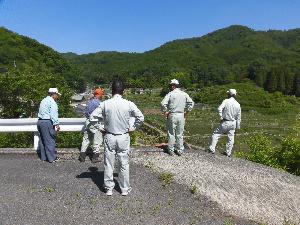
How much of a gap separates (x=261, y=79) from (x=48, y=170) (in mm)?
176630

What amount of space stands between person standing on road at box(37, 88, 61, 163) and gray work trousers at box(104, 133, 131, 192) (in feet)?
8.22

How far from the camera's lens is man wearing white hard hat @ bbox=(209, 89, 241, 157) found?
1120cm

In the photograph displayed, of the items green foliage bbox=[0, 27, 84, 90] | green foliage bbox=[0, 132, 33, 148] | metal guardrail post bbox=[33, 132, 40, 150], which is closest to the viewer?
metal guardrail post bbox=[33, 132, 40, 150]

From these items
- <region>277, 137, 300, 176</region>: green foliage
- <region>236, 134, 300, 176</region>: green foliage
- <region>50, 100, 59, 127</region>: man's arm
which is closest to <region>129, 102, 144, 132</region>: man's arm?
<region>50, 100, 59, 127</region>: man's arm

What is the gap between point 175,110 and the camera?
10016 millimetres

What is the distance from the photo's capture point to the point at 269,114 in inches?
4451

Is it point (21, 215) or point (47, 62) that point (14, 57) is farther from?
point (21, 215)

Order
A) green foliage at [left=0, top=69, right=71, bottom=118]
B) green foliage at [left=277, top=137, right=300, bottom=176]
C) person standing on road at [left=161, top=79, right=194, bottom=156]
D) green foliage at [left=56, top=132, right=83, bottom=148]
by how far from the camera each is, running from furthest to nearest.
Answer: green foliage at [left=277, top=137, right=300, bottom=176]
green foliage at [left=0, top=69, right=71, bottom=118]
green foliage at [left=56, top=132, right=83, bottom=148]
person standing on road at [left=161, top=79, right=194, bottom=156]

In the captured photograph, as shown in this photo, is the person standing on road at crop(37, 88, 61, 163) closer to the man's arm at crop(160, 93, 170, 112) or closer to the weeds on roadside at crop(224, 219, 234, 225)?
the man's arm at crop(160, 93, 170, 112)

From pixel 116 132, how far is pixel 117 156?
462 millimetres

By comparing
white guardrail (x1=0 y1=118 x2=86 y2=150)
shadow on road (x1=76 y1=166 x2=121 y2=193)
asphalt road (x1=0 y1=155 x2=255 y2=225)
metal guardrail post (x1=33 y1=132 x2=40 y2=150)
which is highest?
white guardrail (x1=0 y1=118 x2=86 y2=150)

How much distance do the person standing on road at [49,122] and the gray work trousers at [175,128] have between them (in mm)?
2640

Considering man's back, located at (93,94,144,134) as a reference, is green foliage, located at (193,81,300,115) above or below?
below

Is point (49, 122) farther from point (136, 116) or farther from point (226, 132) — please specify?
point (226, 132)
